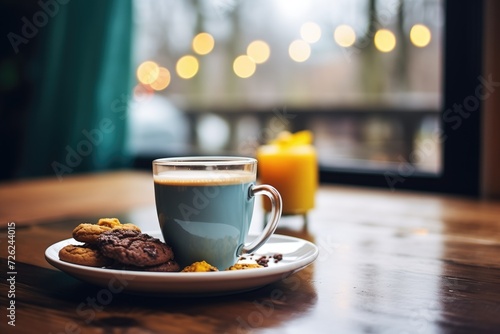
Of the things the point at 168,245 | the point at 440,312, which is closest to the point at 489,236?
the point at 440,312

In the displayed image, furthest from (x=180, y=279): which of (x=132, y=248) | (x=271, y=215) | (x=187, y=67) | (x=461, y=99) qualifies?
(x=187, y=67)

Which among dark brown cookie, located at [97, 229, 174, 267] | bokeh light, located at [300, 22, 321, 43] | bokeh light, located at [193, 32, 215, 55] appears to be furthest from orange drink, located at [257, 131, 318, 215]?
bokeh light, located at [193, 32, 215, 55]

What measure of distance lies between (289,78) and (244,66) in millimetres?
195

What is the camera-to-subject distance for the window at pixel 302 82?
209 centimetres

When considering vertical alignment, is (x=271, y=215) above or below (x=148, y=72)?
below

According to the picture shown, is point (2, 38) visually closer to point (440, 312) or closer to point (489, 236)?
point (489, 236)

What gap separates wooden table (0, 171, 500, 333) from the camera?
2.01ft

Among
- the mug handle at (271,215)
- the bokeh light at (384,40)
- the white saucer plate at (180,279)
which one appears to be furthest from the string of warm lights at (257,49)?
the white saucer plate at (180,279)

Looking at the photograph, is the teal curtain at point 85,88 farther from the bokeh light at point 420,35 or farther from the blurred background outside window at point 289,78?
the bokeh light at point 420,35

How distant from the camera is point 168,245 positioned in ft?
2.48

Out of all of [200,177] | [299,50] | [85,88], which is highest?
[299,50]

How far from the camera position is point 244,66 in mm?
2613

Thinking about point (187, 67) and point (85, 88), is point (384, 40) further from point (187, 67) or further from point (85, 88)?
point (85, 88)

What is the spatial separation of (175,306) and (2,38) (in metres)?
2.43
